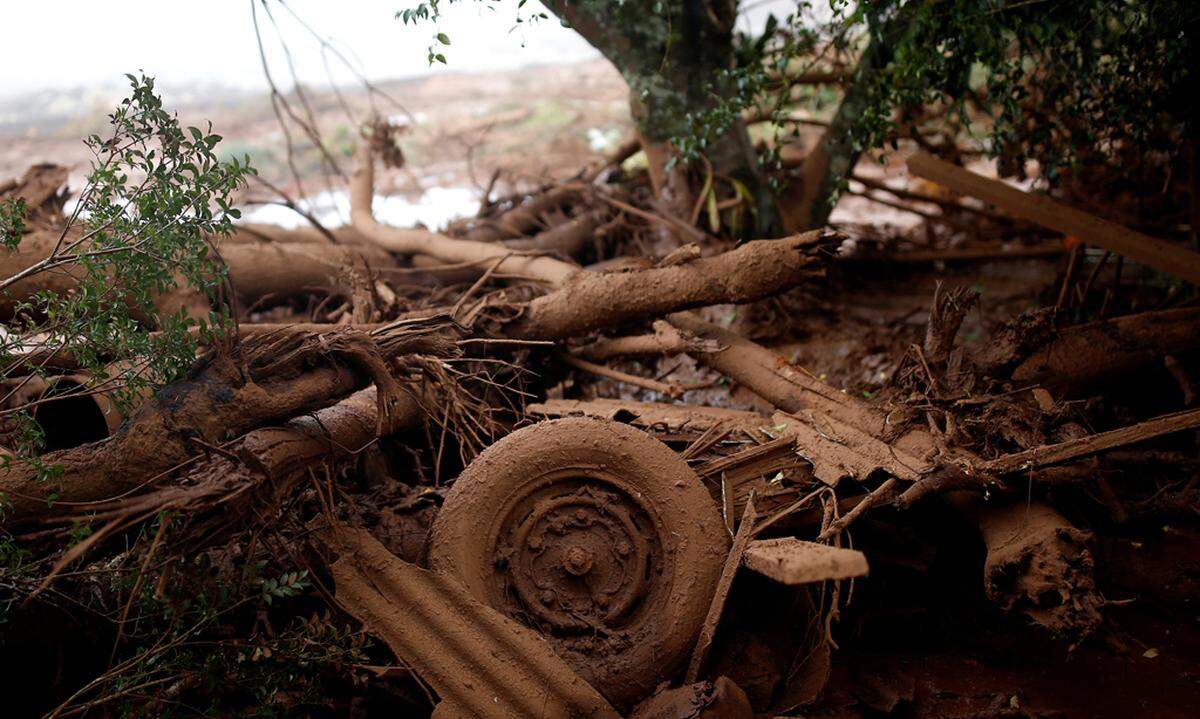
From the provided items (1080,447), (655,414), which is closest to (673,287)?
(655,414)

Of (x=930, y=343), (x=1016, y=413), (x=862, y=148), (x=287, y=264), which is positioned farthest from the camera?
(x=287, y=264)

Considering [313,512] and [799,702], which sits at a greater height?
[313,512]

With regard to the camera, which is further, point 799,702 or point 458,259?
point 458,259

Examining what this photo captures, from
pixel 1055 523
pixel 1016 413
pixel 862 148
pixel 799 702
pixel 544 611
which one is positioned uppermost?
pixel 862 148

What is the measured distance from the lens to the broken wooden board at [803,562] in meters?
2.27

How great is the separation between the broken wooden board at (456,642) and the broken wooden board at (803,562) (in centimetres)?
68

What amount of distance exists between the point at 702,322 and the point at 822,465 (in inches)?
47.2

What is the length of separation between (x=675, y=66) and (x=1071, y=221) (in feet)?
7.71

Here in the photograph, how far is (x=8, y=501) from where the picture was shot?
7.81ft

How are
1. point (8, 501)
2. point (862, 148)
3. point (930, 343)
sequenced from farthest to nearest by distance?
1. point (862, 148)
2. point (930, 343)
3. point (8, 501)

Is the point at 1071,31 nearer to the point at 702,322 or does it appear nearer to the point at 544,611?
the point at 702,322

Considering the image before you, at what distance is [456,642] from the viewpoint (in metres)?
2.72

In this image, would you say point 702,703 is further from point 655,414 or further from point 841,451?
point 655,414

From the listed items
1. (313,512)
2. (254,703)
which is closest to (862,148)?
(313,512)
